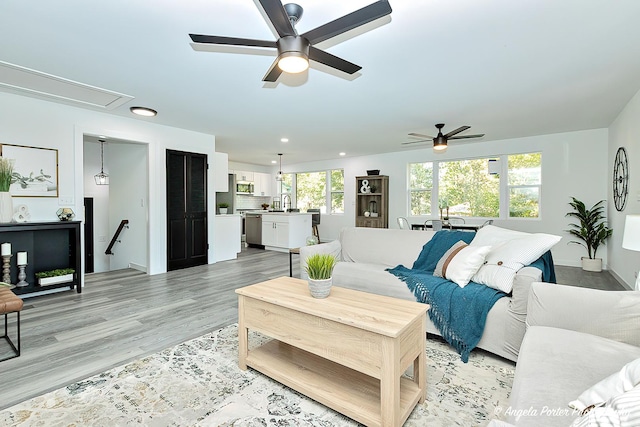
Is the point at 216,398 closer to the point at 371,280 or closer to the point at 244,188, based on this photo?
the point at 371,280

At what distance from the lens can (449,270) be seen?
2.62 m

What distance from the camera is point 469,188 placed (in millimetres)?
6809

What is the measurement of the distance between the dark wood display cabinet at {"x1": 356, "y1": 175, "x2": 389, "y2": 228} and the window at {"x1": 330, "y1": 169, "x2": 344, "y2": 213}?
747 mm

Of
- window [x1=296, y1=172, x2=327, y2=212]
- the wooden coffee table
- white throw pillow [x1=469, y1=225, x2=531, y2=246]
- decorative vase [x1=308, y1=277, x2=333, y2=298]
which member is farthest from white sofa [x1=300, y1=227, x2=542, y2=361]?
window [x1=296, y1=172, x2=327, y2=212]

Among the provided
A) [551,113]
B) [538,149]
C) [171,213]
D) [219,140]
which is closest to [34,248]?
[171,213]

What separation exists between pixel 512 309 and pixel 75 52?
4.06m

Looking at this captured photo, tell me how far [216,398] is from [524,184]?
667cm

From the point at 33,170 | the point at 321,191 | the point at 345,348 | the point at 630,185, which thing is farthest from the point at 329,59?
the point at 321,191

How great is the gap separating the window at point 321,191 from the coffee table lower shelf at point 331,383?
7028mm

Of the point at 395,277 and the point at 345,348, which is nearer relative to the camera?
the point at 345,348

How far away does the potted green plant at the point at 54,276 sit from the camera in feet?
12.2

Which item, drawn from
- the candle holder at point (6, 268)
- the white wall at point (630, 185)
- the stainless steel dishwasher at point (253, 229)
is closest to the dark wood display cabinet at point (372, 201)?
the stainless steel dishwasher at point (253, 229)

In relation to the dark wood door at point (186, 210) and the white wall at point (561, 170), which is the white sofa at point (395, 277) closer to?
the dark wood door at point (186, 210)

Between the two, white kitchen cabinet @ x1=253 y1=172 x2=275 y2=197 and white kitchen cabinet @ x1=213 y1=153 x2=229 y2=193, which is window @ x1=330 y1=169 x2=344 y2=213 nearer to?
white kitchen cabinet @ x1=253 y1=172 x2=275 y2=197
